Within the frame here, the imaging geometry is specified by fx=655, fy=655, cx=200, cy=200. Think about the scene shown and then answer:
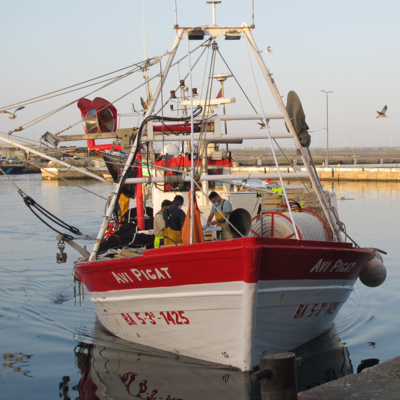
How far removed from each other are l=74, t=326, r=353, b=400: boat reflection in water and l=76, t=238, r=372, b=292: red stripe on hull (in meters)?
1.26

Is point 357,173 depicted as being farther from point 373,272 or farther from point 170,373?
point 170,373

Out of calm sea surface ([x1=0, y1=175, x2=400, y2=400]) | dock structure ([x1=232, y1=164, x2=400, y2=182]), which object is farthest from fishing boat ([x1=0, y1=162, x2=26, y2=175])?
calm sea surface ([x1=0, y1=175, x2=400, y2=400])

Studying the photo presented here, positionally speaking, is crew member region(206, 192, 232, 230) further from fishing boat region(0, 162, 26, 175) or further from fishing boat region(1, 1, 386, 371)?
fishing boat region(0, 162, 26, 175)

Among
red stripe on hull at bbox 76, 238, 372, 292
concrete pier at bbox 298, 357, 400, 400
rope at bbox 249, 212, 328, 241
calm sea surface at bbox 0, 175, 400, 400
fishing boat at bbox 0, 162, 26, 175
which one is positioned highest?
→ rope at bbox 249, 212, 328, 241

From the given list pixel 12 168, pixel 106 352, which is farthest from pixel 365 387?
pixel 12 168

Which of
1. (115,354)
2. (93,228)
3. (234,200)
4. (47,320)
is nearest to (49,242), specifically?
(93,228)

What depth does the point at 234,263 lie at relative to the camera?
7.97 meters

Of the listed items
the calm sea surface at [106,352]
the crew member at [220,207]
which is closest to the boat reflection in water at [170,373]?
the calm sea surface at [106,352]

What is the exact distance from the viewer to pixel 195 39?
33.0 feet

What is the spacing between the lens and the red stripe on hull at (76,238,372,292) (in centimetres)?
793

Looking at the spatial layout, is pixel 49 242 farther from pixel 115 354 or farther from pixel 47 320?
pixel 115 354

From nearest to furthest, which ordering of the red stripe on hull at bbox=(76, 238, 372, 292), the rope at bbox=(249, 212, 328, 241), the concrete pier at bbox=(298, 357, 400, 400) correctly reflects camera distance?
the concrete pier at bbox=(298, 357, 400, 400) < the red stripe on hull at bbox=(76, 238, 372, 292) < the rope at bbox=(249, 212, 328, 241)

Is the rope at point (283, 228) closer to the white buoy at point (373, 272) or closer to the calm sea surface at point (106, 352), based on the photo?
the white buoy at point (373, 272)

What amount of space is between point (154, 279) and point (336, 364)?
10.5 ft
